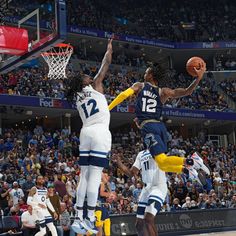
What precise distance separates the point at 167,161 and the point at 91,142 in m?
1.12

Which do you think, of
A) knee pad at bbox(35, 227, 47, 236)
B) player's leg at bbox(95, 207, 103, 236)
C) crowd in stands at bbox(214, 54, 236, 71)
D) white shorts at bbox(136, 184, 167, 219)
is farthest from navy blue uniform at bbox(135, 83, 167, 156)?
crowd in stands at bbox(214, 54, 236, 71)

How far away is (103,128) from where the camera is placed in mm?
7156

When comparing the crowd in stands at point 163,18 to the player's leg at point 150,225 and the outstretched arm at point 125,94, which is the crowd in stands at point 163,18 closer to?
the outstretched arm at point 125,94

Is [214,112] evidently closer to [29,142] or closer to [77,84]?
[29,142]

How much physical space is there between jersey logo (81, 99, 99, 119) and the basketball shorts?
831 millimetres

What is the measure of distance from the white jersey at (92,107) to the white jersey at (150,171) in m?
1.24

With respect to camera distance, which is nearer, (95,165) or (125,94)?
(95,165)

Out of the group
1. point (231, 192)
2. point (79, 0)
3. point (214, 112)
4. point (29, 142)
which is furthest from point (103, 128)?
point (79, 0)

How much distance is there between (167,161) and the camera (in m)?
6.97

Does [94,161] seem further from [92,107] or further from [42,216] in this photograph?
[42,216]

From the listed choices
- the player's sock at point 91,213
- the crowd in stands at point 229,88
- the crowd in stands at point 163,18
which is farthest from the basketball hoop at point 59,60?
the crowd in stands at point 229,88

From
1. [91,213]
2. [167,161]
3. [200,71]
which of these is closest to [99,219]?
[91,213]

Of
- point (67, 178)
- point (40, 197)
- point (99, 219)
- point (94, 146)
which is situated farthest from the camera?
point (67, 178)

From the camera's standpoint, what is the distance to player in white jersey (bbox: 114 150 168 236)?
296 inches
